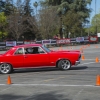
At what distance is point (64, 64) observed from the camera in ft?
52.7

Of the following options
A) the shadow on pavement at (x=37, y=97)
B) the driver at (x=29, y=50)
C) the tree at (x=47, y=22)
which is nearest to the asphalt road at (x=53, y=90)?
the shadow on pavement at (x=37, y=97)

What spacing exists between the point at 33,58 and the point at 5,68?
1.59m

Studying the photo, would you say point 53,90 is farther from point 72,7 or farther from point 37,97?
point 72,7

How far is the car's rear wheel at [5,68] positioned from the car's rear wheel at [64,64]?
269 cm

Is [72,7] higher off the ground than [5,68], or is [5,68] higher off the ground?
[72,7]

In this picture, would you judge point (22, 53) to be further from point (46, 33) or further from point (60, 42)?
point (46, 33)

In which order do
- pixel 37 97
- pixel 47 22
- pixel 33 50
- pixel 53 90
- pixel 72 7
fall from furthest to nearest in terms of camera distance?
pixel 72 7 → pixel 47 22 → pixel 33 50 → pixel 53 90 → pixel 37 97

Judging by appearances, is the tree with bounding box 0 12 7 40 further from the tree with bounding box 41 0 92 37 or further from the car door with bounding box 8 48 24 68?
the car door with bounding box 8 48 24 68

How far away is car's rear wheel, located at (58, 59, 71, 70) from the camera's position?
630 inches

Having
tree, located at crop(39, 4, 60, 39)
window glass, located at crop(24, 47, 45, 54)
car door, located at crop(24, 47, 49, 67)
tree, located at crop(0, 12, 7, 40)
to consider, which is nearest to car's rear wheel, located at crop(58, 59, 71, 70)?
car door, located at crop(24, 47, 49, 67)

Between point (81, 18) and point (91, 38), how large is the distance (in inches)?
370

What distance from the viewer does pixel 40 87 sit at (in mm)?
10797

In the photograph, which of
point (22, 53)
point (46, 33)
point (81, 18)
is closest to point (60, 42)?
point (46, 33)

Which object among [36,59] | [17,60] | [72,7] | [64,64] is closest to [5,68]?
[17,60]
